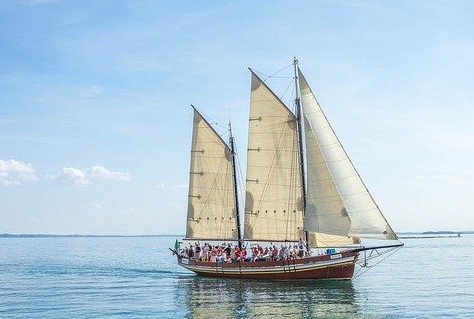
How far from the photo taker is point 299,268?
53281 mm

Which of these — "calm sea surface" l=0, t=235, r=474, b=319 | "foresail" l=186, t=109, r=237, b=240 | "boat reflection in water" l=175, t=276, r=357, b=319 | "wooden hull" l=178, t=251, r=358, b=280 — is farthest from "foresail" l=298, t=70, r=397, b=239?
"foresail" l=186, t=109, r=237, b=240

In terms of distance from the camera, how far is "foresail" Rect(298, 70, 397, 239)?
156 ft

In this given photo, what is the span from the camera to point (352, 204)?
4825 centimetres

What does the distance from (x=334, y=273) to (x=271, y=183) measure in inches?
413

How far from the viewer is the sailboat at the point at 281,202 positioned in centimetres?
4919

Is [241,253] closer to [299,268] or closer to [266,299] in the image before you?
[299,268]

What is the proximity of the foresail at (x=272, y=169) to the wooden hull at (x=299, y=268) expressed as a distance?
11.0ft

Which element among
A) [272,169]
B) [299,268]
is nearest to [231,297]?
[299,268]

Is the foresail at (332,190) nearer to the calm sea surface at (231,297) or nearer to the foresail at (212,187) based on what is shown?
the calm sea surface at (231,297)

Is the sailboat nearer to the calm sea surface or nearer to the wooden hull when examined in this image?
the wooden hull

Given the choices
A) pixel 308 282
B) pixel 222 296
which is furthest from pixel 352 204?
pixel 222 296

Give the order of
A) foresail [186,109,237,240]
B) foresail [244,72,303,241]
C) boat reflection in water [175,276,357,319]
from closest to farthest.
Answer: boat reflection in water [175,276,357,319] → foresail [244,72,303,241] → foresail [186,109,237,240]

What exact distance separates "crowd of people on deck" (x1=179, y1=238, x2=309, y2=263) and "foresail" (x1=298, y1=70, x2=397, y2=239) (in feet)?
13.2

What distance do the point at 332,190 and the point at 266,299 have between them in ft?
35.6
